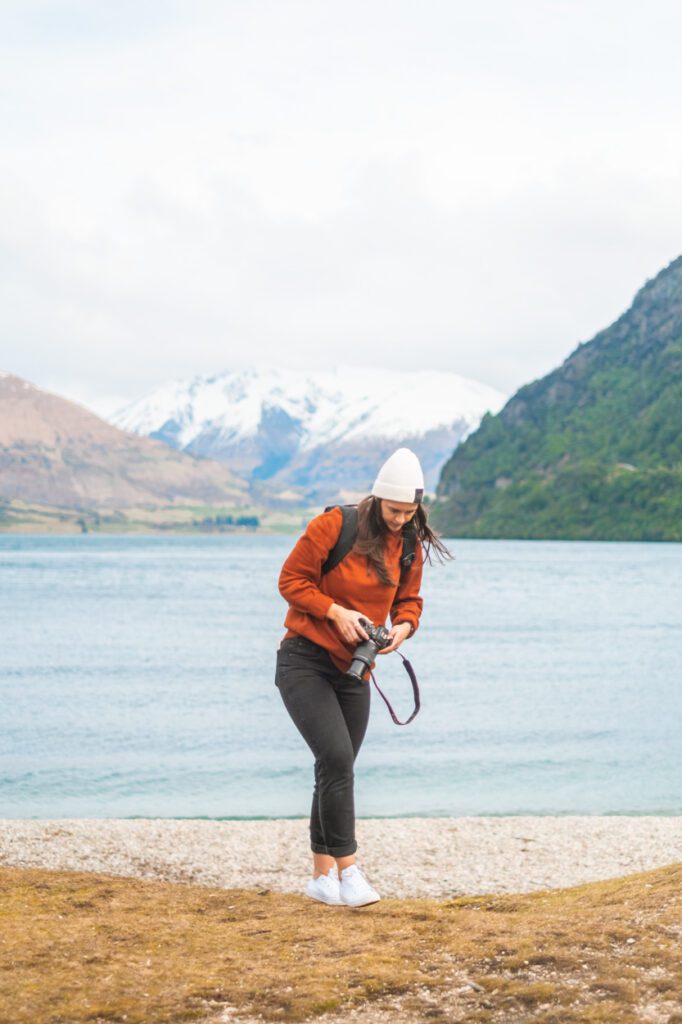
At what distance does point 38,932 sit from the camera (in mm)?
8453

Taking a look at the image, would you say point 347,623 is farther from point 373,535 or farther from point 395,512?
point 395,512

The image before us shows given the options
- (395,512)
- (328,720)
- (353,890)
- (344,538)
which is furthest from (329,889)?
(395,512)


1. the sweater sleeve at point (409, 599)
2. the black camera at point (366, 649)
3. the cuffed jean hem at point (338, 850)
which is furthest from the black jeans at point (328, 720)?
the sweater sleeve at point (409, 599)

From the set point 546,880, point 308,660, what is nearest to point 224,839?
point 546,880

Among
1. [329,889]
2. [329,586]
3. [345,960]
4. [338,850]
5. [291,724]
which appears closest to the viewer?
[345,960]

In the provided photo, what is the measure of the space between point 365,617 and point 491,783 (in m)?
18.5

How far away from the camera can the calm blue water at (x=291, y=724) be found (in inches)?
969

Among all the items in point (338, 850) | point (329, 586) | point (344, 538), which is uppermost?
point (344, 538)

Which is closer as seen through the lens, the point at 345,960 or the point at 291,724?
the point at 345,960

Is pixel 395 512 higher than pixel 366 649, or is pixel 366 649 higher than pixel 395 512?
pixel 395 512

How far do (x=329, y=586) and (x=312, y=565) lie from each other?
0.87 ft

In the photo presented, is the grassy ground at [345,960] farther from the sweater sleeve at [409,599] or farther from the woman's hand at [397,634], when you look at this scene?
the sweater sleeve at [409,599]

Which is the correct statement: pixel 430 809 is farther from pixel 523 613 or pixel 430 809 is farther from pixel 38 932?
pixel 523 613

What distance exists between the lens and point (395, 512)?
8625 millimetres
